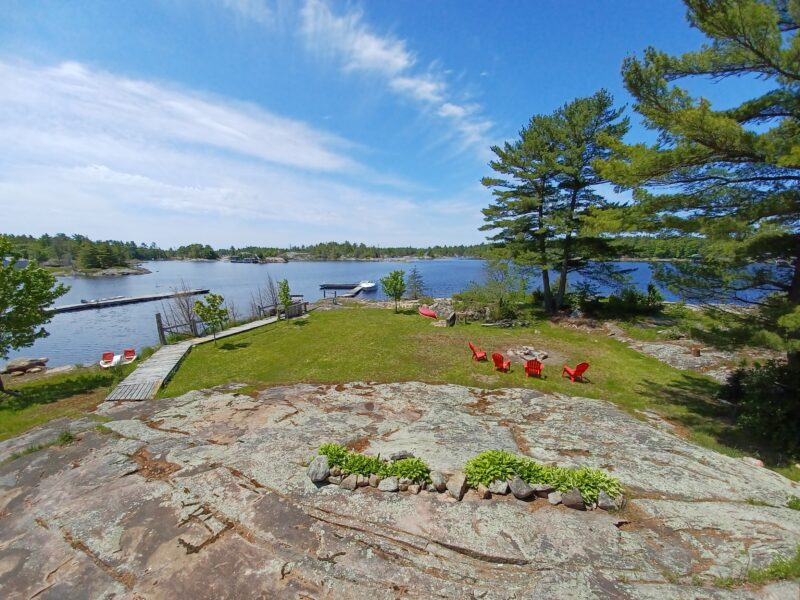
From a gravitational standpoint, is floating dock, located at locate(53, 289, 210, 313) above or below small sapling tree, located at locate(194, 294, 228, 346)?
below

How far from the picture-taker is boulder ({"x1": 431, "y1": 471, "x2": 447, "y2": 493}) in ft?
17.6

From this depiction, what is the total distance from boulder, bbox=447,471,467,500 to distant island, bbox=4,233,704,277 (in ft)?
28.4

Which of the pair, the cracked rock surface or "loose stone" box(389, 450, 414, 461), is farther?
"loose stone" box(389, 450, 414, 461)

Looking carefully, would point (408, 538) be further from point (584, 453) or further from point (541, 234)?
point (541, 234)

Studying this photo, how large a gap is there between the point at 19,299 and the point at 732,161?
21.0 m

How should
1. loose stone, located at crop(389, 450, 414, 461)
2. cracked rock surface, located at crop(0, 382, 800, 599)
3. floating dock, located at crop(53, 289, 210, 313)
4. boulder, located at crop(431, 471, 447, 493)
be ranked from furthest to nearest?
floating dock, located at crop(53, 289, 210, 313), loose stone, located at crop(389, 450, 414, 461), boulder, located at crop(431, 471, 447, 493), cracked rock surface, located at crop(0, 382, 800, 599)

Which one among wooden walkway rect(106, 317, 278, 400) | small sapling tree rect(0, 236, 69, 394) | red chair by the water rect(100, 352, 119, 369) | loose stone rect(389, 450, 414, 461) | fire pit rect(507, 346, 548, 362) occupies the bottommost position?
fire pit rect(507, 346, 548, 362)

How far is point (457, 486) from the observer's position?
529 cm

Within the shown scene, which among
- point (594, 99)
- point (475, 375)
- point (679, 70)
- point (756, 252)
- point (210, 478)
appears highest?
point (594, 99)

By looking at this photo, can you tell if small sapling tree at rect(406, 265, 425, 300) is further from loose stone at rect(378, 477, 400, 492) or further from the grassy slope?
loose stone at rect(378, 477, 400, 492)

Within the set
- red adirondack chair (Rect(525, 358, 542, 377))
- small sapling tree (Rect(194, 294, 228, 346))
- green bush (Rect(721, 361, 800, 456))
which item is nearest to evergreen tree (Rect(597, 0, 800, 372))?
green bush (Rect(721, 361, 800, 456))

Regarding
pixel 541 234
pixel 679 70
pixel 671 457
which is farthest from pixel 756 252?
pixel 541 234

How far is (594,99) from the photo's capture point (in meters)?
17.2

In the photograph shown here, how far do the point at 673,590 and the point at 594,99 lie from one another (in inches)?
814
